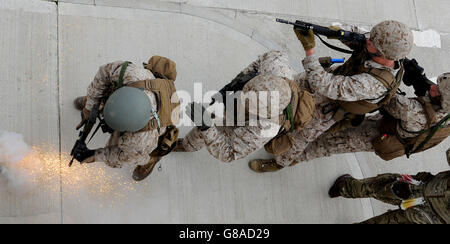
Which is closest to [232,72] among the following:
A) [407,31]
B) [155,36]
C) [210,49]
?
[210,49]

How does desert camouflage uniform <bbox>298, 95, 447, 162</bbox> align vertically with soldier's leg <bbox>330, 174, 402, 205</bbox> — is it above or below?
above

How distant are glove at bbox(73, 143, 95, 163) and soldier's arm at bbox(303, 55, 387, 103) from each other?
68.4 inches

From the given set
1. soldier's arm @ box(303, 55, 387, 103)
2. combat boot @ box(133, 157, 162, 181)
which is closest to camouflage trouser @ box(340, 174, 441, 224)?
soldier's arm @ box(303, 55, 387, 103)

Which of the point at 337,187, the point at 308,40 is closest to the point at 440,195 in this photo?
the point at 337,187

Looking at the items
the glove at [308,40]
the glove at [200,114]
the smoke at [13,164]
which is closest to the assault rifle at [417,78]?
the glove at [308,40]

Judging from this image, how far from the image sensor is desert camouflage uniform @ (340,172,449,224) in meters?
3.28

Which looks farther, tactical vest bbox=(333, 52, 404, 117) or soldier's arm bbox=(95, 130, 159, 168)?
tactical vest bbox=(333, 52, 404, 117)

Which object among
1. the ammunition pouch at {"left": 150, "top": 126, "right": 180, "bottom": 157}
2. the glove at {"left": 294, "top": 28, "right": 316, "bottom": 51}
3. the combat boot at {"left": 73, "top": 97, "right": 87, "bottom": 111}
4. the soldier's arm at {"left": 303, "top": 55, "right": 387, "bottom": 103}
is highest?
the glove at {"left": 294, "top": 28, "right": 316, "bottom": 51}

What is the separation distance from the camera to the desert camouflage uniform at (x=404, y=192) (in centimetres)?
328

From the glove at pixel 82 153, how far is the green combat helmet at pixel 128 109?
529 millimetres

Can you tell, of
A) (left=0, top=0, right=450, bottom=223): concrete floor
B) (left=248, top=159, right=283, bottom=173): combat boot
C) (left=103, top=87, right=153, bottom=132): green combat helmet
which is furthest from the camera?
(left=248, top=159, right=283, bottom=173): combat boot

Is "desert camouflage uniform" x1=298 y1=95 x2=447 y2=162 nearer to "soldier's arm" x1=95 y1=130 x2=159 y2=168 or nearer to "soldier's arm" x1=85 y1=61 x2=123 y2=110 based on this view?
"soldier's arm" x1=95 y1=130 x2=159 y2=168

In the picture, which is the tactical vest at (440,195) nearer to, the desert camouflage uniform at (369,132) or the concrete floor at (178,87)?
the desert camouflage uniform at (369,132)

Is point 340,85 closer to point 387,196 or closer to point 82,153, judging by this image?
point 387,196
